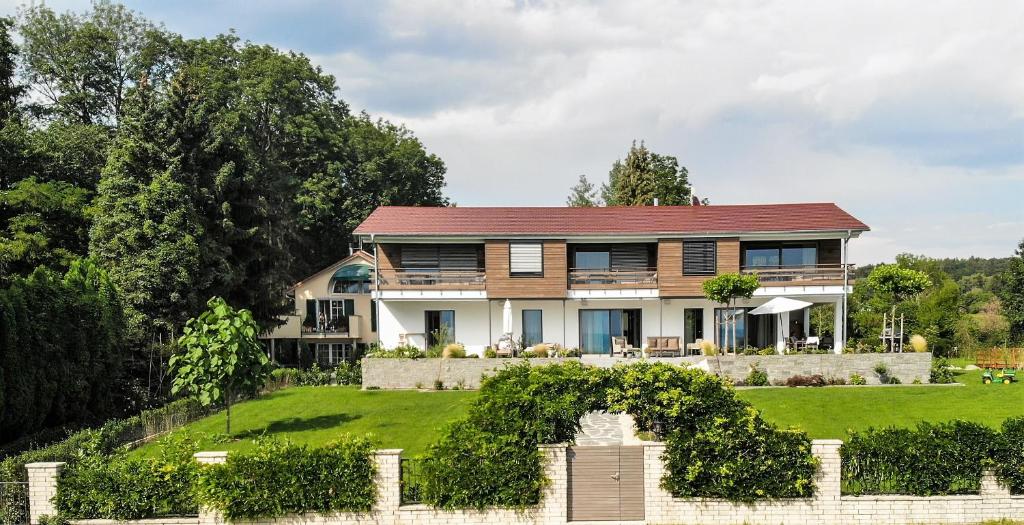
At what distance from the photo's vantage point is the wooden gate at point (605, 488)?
421 inches

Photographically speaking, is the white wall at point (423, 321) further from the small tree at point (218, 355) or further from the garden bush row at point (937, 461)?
the garden bush row at point (937, 461)

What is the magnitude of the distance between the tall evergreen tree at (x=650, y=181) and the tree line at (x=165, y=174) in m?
16.6

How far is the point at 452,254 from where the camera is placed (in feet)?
92.1

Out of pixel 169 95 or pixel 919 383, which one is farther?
pixel 169 95

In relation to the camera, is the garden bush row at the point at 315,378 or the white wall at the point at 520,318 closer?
the garden bush row at the point at 315,378

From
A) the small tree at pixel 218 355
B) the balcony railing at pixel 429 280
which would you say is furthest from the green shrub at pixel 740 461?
the balcony railing at pixel 429 280

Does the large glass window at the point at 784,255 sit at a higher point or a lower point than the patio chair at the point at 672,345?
higher

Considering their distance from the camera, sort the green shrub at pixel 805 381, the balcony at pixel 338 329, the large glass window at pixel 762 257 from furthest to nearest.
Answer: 1. the balcony at pixel 338 329
2. the large glass window at pixel 762 257
3. the green shrub at pixel 805 381

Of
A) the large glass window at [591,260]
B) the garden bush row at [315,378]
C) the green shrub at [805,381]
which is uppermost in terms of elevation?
the large glass window at [591,260]

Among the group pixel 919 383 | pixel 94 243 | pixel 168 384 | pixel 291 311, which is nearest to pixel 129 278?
pixel 94 243

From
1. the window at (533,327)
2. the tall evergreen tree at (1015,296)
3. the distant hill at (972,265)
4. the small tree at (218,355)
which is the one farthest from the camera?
the distant hill at (972,265)

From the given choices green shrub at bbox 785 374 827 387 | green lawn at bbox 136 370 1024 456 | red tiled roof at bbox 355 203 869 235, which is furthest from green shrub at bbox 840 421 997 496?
red tiled roof at bbox 355 203 869 235

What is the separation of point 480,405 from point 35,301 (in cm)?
1493

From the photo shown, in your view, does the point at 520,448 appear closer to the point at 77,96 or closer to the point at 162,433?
the point at 162,433
